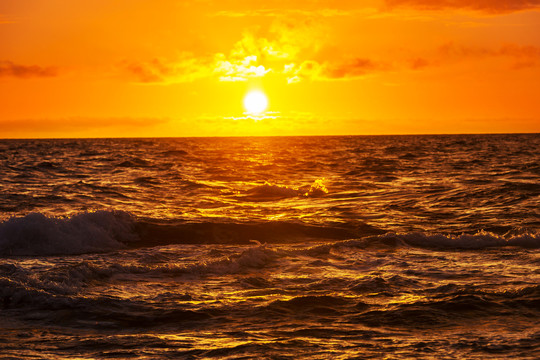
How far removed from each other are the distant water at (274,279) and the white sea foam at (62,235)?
A: 49 millimetres

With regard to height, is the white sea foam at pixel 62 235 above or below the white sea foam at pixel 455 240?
above

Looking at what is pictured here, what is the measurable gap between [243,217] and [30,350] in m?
13.0

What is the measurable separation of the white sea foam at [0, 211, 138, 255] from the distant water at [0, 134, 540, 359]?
1.9 inches

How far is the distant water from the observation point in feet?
25.8

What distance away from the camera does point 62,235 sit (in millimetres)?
15859

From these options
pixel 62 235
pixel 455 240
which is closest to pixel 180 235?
pixel 62 235

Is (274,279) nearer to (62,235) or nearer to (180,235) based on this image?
(180,235)

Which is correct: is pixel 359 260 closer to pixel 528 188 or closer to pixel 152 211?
pixel 152 211

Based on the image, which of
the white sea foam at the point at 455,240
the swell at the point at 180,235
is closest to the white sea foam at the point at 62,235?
the swell at the point at 180,235

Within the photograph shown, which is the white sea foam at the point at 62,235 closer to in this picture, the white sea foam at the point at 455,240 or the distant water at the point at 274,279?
the distant water at the point at 274,279

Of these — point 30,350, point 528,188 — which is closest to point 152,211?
point 30,350

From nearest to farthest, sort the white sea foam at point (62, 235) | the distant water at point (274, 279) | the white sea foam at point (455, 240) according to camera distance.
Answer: the distant water at point (274, 279), the white sea foam at point (455, 240), the white sea foam at point (62, 235)

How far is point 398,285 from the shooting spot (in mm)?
10625

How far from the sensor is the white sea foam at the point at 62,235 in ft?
49.1
